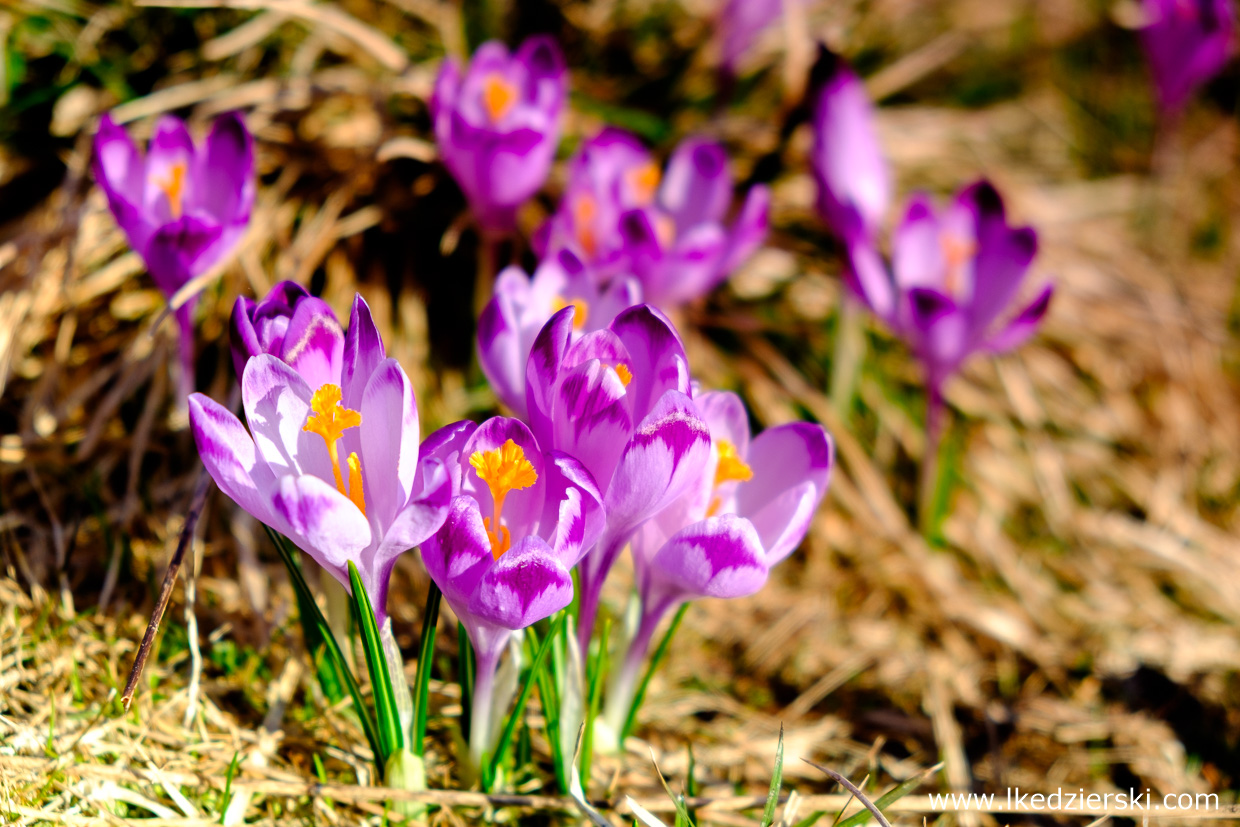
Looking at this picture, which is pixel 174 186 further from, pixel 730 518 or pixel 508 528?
pixel 730 518

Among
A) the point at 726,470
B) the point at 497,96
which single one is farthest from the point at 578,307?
the point at 497,96

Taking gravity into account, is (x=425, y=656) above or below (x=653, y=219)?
below

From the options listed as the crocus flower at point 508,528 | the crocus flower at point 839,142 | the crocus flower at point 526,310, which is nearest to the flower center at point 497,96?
the crocus flower at point 526,310

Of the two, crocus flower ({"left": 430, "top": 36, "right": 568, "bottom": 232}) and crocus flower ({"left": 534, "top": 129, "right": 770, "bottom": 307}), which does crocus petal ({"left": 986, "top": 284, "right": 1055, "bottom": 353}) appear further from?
crocus flower ({"left": 430, "top": 36, "right": 568, "bottom": 232})

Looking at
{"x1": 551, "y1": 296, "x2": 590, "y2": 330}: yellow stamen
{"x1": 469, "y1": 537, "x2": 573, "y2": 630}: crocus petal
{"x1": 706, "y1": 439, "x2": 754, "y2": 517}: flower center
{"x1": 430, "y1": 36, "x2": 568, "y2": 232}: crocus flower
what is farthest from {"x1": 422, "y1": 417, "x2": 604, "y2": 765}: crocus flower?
{"x1": 430, "y1": 36, "x2": 568, "y2": 232}: crocus flower

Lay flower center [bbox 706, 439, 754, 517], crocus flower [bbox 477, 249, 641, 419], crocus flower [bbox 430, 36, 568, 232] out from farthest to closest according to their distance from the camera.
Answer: crocus flower [bbox 430, 36, 568, 232] < crocus flower [bbox 477, 249, 641, 419] < flower center [bbox 706, 439, 754, 517]

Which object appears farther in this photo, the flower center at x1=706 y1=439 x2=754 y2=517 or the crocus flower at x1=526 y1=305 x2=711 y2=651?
the flower center at x1=706 y1=439 x2=754 y2=517

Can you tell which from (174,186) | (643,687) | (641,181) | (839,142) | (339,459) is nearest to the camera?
(339,459)

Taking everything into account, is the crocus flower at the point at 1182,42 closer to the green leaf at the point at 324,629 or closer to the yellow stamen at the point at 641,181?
the yellow stamen at the point at 641,181
